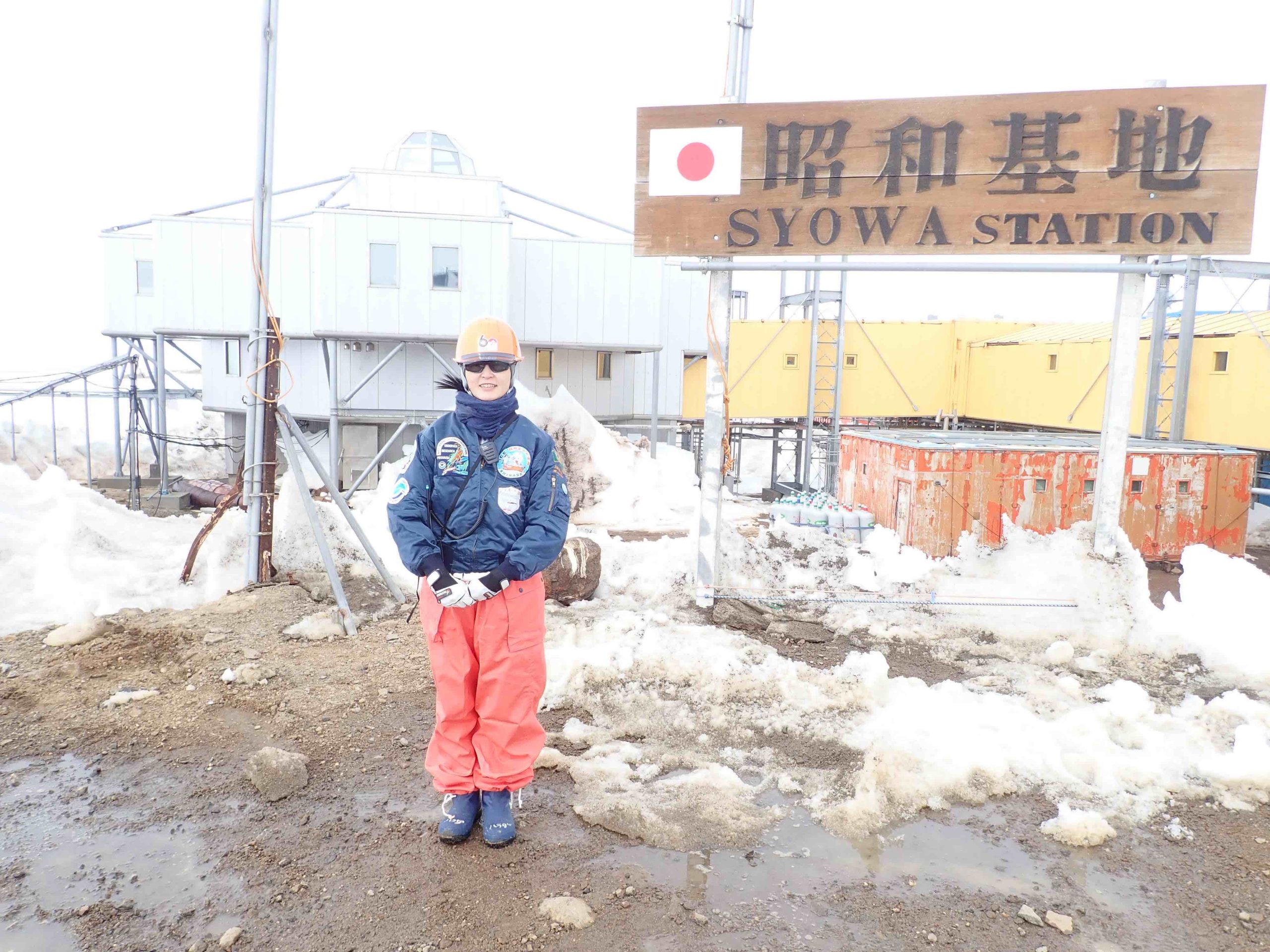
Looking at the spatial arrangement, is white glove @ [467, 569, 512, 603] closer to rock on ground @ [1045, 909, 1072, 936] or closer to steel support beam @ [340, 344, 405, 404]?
rock on ground @ [1045, 909, 1072, 936]

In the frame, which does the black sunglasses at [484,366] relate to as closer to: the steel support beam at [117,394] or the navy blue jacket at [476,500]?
the navy blue jacket at [476,500]

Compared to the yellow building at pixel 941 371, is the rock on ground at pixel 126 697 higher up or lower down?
lower down

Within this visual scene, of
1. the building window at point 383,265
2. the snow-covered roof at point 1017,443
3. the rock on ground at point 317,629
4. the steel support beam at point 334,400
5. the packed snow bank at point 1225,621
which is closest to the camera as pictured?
the packed snow bank at point 1225,621

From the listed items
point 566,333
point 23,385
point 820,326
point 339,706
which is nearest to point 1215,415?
point 820,326

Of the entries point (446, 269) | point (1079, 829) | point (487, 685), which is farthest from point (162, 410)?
point (1079, 829)

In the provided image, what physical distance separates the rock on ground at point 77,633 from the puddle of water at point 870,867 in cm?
432

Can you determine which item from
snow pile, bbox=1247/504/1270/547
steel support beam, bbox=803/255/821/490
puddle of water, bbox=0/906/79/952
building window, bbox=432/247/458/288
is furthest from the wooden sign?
steel support beam, bbox=803/255/821/490

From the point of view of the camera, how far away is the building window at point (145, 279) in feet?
59.5

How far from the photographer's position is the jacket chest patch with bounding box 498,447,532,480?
3.74 m

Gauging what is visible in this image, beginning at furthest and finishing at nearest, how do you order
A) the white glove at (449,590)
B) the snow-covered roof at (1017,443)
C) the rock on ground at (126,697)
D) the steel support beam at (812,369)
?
the steel support beam at (812,369)
the snow-covered roof at (1017,443)
the rock on ground at (126,697)
the white glove at (449,590)

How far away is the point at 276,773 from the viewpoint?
4.05 metres

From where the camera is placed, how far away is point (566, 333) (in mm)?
16391

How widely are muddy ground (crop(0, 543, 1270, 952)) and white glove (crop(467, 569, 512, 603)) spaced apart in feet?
3.56

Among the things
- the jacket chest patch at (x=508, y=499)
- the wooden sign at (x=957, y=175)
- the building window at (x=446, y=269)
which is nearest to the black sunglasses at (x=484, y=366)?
the jacket chest patch at (x=508, y=499)
